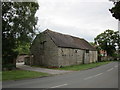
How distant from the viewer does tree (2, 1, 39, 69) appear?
74.2 feet

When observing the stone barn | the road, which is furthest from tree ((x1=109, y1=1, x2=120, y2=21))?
the stone barn

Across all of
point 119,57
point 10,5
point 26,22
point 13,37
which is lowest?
point 119,57

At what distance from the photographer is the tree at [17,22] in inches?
891

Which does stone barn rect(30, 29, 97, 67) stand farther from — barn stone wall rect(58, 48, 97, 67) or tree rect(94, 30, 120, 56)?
tree rect(94, 30, 120, 56)

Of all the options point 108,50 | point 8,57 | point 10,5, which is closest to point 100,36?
point 108,50

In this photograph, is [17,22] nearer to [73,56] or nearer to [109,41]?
[73,56]

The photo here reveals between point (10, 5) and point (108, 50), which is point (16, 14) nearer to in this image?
point (10, 5)

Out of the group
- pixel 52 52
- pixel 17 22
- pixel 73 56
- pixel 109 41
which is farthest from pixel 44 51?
pixel 109 41

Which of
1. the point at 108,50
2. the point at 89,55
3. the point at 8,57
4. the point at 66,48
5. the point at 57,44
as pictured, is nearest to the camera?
the point at 8,57

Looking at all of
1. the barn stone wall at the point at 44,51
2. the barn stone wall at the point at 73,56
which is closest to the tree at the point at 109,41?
the barn stone wall at the point at 73,56

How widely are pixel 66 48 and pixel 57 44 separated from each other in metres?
3.04

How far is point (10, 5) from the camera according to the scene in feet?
74.4

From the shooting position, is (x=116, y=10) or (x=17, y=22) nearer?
(x=116, y=10)

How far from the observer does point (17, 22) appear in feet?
74.4
